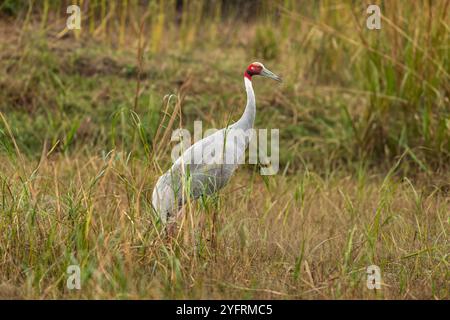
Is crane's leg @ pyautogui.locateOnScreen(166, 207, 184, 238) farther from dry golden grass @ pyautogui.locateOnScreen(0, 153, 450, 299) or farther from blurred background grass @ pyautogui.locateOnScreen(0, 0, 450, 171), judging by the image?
blurred background grass @ pyautogui.locateOnScreen(0, 0, 450, 171)

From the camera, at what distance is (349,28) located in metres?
7.17

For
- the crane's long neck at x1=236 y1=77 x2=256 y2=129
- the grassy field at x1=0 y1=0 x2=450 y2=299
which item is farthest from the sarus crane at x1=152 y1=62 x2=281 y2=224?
the grassy field at x1=0 y1=0 x2=450 y2=299

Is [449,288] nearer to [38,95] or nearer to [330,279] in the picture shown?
[330,279]

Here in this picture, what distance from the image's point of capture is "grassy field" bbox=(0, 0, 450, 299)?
11.6 ft

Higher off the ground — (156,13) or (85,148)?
(156,13)

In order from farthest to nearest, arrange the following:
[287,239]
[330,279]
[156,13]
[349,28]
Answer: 1. [156,13]
2. [349,28]
3. [287,239]
4. [330,279]

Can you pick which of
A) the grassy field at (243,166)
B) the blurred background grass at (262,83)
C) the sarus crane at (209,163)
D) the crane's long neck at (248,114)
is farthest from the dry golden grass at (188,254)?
the blurred background grass at (262,83)

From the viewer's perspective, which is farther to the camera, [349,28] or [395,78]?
[349,28]

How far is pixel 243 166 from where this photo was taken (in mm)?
6113

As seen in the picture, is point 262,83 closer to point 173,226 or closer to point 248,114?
point 248,114

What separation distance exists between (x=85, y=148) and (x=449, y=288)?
3241 millimetres

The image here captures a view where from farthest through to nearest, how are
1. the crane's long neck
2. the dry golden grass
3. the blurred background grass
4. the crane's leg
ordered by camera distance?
the blurred background grass
the crane's long neck
the crane's leg
the dry golden grass
